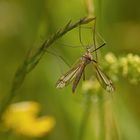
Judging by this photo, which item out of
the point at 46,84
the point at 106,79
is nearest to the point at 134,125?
the point at 46,84

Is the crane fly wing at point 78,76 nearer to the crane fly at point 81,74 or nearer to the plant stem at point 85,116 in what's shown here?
the crane fly at point 81,74

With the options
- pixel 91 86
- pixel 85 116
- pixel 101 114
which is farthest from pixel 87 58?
pixel 85 116

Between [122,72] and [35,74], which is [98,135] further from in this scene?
[35,74]

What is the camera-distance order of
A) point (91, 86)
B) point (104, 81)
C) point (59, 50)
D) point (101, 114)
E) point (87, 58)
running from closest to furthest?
1. point (104, 81)
2. point (87, 58)
3. point (91, 86)
4. point (101, 114)
5. point (59, 50)

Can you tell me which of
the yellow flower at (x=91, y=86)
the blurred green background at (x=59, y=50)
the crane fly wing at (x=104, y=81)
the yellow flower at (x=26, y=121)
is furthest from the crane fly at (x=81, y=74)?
the yellow flower at (x=26, y=121)

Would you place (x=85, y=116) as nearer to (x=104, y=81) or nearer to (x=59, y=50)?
(x=59, y=50)

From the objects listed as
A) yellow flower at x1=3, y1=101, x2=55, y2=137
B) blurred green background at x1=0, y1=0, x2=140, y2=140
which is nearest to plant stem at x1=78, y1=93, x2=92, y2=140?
blurred green background at x1=0, y1=0, x2=140, y2=140
